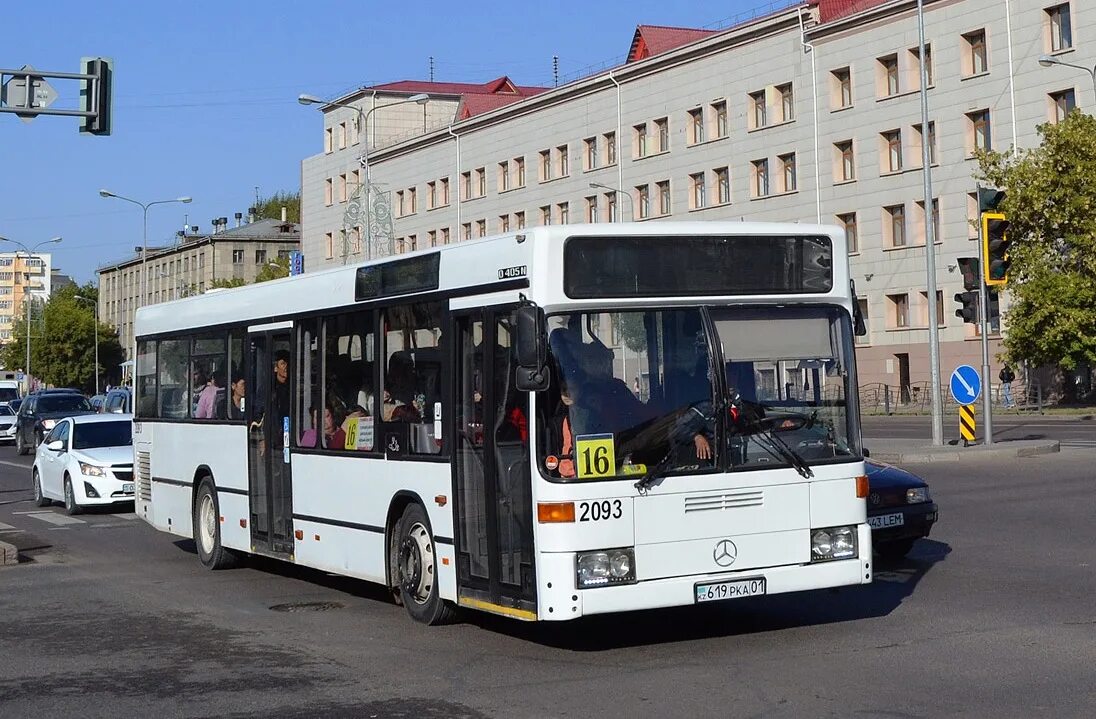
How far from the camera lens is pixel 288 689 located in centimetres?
879

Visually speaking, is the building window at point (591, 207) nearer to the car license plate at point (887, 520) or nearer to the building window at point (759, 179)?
the building window at point (759, 179)

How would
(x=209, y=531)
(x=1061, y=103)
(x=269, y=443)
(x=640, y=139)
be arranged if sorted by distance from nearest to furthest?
1. (x=269, y=443)
2. (x=209, y=531)
3. (x=1061, y=103)
4. (x=640, y=139)

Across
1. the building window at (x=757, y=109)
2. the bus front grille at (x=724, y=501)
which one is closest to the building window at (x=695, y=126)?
the building window at (x=757, y=109)

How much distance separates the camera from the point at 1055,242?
5191 cm

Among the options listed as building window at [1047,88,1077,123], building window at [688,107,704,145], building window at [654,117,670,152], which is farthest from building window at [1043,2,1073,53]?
building window at [654,117,670,152]

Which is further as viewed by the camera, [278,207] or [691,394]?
[278,207]

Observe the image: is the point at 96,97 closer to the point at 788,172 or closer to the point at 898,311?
the point at 898,311

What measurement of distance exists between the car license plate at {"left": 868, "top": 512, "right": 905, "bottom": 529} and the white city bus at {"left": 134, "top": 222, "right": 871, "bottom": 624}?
354cm

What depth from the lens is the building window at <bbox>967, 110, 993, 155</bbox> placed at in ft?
191

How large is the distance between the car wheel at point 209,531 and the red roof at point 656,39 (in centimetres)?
6134

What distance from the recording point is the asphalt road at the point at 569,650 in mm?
8133

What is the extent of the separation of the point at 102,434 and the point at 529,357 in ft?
56.3

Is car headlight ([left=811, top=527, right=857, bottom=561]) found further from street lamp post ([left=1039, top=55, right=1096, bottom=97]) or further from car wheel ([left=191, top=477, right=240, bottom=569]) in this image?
street lamp post ([left=1039, top=55, right=1096, bottom=97])

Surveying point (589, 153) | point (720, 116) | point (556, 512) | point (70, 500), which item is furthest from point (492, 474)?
point (589, 153)
